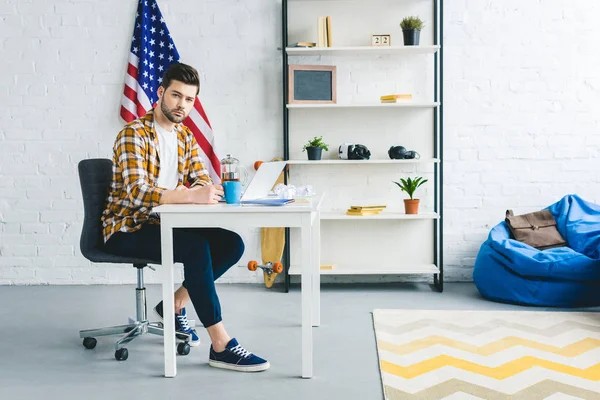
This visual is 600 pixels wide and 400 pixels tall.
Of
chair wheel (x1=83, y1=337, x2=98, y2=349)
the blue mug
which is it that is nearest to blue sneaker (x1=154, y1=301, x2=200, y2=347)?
chair wheel (x1=83, y1=337, x2=98, y2=349)

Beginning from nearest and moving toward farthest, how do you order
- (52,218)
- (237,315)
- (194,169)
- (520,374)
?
(520,374) < (194,169) < (237,315) < (52,218)

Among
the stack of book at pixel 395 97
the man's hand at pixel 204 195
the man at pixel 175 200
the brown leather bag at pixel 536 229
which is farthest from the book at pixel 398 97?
the man's hand at pixel 204 195

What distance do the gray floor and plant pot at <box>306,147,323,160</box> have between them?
0.87 m

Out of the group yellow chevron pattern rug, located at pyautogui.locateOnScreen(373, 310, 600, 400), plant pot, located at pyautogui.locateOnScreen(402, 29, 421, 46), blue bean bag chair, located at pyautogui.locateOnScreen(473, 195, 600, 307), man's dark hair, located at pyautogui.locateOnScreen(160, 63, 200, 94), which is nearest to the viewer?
yellow chevron pattern rug, located at pyautogui.locateOnScreen(373, 310, 600, 400)

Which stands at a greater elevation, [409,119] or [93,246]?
[409,119]

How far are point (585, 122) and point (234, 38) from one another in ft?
7.90

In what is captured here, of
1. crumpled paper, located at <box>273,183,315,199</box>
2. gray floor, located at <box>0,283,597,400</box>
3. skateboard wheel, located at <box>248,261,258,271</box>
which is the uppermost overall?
crumpled paper, located at <box>273,183,315,199</box>

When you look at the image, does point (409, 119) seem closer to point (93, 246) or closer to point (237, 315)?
point (237, 315)

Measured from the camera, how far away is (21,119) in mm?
4574

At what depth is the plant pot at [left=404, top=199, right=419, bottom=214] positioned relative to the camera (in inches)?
169

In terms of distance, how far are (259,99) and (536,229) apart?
1994 millimetres

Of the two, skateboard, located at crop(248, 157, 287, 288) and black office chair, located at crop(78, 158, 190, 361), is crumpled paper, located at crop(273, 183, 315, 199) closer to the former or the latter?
black office chair, located at crop(78, 158, 190, 361)

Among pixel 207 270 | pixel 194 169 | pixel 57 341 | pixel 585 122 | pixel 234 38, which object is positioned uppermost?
pixel 234 38

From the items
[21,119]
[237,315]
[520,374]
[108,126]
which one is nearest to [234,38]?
[108,126]
